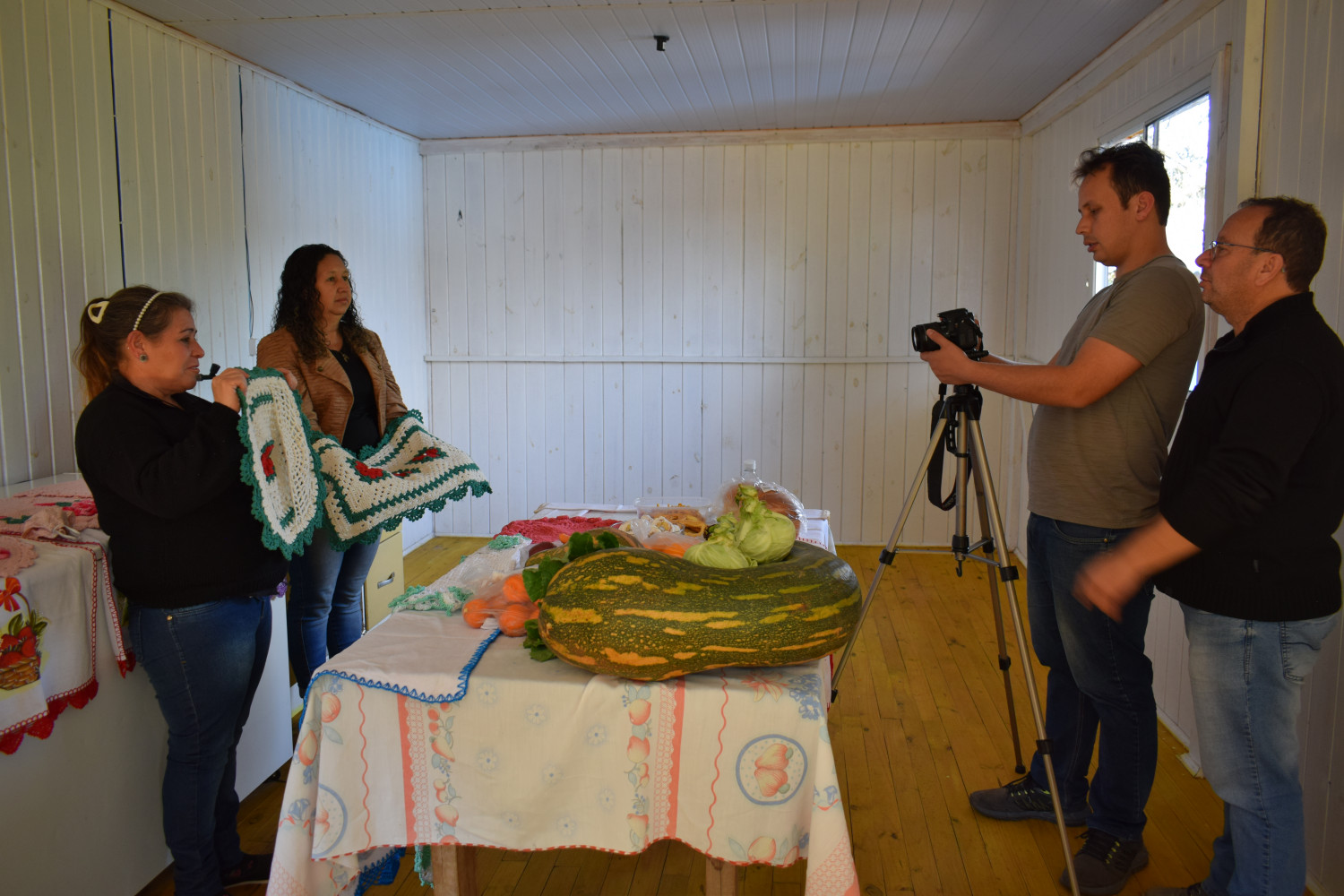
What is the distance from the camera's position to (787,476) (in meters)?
5.50

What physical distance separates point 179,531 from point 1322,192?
2656 mm

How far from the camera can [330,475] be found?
2.20 m

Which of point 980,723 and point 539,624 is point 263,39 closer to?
point 539,624

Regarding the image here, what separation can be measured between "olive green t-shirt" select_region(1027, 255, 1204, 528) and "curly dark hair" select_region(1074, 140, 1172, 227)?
5.7 inches

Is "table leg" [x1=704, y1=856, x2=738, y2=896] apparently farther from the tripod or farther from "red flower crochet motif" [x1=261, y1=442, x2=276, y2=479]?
"red flower crochet motif" [x1=261, y1=442, x2=276, y2=479]

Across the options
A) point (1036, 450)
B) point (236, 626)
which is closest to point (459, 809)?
point (236, 626)

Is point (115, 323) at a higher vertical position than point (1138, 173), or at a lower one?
lower

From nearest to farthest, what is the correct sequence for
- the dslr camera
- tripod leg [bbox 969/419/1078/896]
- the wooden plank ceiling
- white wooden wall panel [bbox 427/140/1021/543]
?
1. tripod leg [bbox 969/419/1078/896]
2. the dslr camera
3. the wooden plank ceiling
4. white wooden wall panel [bbox 427/140/1021/543]

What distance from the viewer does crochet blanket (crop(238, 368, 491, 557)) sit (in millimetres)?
1804

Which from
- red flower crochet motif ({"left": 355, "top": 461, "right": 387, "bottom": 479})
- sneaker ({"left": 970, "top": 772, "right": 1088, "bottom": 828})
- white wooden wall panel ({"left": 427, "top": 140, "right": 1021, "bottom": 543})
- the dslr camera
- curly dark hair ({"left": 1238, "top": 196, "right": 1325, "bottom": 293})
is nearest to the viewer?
curly dark hair ({"left": 1238, "top": 196, "right": 1325, "bottom": 293})

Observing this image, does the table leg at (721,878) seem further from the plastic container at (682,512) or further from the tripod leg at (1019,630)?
the plastic container at (682,512)

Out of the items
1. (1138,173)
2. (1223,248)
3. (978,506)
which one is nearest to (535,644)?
(978,506)

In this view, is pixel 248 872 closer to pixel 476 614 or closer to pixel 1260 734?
pixel 476 614

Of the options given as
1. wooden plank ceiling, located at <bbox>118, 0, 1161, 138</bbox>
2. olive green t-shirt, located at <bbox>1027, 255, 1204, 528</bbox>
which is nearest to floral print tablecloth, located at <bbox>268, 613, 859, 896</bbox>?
olive green t-shirt, located at <bbox>1027, 255, 1204, 528</bbox>
